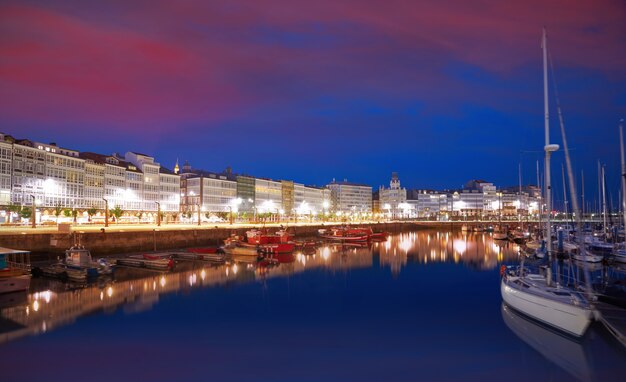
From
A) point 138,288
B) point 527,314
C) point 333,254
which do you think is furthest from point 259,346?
point 333,254

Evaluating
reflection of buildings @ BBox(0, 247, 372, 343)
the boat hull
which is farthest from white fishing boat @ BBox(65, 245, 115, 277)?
the boat hull

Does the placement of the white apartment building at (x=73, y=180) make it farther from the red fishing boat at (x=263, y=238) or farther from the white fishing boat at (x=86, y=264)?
the white fishing boat at (x=86, y=264)

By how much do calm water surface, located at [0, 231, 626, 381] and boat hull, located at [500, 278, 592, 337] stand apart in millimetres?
494

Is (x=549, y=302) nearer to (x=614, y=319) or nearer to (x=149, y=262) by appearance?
(x=614, y=319)

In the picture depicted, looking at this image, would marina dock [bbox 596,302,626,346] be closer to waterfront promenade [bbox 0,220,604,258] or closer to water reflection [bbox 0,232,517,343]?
water reflection [bbox 0,232,517,343]

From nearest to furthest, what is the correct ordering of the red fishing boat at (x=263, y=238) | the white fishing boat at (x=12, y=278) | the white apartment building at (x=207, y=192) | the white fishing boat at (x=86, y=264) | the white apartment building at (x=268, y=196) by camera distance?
the white fishing boat at (x=12, y=278) → the white fishing boat at (x=86, y=264) → the red fishing boat at (x=263, y=238) → the white apartment building at (x=207, y=192) → the white apartment building at (x=268, y=196)

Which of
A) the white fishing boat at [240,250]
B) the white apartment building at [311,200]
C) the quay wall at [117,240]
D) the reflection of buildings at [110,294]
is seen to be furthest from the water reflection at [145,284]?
the white apartment building at [311,200]

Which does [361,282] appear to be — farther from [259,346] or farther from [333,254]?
[333,254]

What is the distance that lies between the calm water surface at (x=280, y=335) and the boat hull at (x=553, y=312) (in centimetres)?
49

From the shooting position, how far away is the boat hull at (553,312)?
56.9 ft

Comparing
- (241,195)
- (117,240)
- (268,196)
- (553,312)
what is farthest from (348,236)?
(553,312)

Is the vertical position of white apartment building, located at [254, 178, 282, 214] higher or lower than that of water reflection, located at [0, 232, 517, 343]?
higher

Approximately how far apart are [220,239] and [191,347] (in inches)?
1821

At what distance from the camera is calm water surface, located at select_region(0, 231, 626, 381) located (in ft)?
50.6
